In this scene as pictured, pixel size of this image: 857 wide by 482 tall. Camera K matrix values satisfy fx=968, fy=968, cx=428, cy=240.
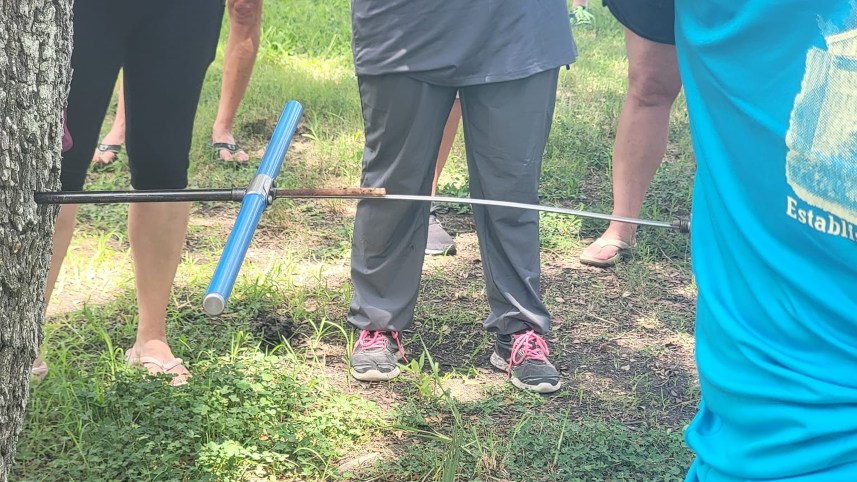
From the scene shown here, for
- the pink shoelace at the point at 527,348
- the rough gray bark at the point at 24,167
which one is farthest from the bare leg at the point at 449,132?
the rough gray bark at the point at 24,167

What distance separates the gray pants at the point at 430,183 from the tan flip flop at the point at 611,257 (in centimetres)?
92

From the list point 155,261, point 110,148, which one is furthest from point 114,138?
point 155,261

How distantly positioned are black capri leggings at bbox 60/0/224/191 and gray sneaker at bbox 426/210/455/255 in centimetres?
152

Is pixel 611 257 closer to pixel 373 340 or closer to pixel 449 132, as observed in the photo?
pixel 449 132

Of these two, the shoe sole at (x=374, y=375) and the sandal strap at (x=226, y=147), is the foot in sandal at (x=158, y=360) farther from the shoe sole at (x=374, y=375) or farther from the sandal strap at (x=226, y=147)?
the sandal strap at (x=226, y=147)

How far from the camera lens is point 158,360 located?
2.87 m

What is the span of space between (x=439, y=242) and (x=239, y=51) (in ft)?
4.66

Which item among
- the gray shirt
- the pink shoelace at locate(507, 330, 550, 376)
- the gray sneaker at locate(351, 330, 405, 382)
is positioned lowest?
the gray sneaker at locate(351, 330, 405, 382)

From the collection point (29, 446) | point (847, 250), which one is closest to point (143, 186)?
point (29, 446)

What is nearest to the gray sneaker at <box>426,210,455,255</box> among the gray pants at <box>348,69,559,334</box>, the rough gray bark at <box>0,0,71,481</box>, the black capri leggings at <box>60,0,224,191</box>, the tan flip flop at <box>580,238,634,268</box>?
the tan flip flop at <box>580,238,634,268</box>

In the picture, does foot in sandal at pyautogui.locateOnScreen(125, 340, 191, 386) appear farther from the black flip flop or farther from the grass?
the black flip flop

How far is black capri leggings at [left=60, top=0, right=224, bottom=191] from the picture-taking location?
2.40m

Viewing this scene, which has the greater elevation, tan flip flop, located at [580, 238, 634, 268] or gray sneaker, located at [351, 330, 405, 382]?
tan flip flop, located at [580, 238, 634, 268]

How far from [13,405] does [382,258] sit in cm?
151
